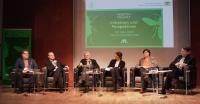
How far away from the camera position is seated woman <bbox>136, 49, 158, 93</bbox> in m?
8.83

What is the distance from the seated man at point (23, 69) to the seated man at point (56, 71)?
1.24 feet

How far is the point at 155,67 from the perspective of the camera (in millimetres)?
8766

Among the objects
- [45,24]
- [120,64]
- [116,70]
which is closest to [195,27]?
[120,64]

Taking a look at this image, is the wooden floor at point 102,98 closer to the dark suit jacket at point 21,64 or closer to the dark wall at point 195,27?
the dark suit jacket at point 21,64

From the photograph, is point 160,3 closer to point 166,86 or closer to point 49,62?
point 166,86

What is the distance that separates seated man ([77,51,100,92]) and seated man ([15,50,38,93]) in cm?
107

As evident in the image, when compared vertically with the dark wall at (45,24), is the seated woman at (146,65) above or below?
below

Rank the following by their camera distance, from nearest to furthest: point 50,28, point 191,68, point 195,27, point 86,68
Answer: point 191,68
point 86,68
point 195,27
point 50,28

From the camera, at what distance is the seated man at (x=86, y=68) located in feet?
29.1

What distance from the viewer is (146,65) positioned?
9.23 meters

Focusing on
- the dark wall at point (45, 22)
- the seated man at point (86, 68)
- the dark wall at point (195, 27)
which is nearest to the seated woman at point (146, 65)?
the seated man at point (86, 68)

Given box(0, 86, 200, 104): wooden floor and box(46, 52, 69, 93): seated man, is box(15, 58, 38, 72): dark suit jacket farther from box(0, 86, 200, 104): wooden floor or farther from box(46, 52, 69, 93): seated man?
box(0, 86, 200, 104): wooden floor

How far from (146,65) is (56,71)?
204cm

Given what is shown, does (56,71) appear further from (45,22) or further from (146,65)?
(146,65)
